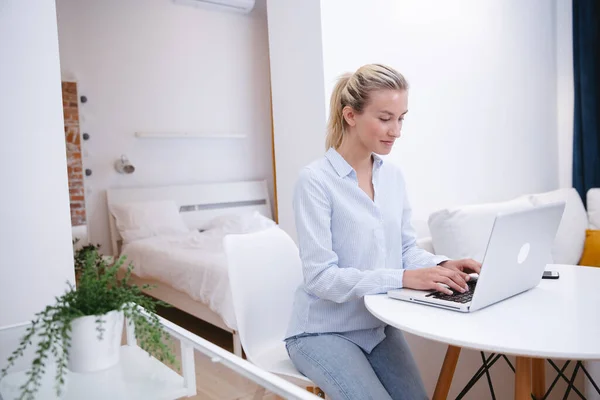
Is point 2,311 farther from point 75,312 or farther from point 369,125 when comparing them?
point 369,125

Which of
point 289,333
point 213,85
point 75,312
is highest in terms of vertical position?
point 213,85

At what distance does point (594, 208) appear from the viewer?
2.95m

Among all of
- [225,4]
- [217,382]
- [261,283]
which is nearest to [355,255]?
[261,283]

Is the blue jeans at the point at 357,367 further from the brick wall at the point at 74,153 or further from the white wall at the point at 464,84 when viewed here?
the brick wall at the point at 74,153

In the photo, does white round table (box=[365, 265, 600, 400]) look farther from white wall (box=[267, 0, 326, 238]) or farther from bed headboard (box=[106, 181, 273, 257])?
bed headboard (box=[106, 181, 273, 257])

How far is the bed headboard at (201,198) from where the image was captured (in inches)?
182

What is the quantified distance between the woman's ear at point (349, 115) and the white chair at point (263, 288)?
1.71 ft

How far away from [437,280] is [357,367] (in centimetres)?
30

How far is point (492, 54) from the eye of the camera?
2.97 meters

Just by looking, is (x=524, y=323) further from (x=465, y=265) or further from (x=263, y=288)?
(x=263, y=288)

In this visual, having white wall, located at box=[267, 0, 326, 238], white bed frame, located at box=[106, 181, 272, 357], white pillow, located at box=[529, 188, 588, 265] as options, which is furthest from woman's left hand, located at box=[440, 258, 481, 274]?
white bed frame, located at box=[106, 181, 272, 357]

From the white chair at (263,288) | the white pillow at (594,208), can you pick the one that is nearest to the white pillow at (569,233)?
the white pillow at (594,208)

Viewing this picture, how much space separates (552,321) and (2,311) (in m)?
1.51

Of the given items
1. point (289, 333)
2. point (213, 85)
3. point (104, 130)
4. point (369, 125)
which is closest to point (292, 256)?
point (289, 333)
